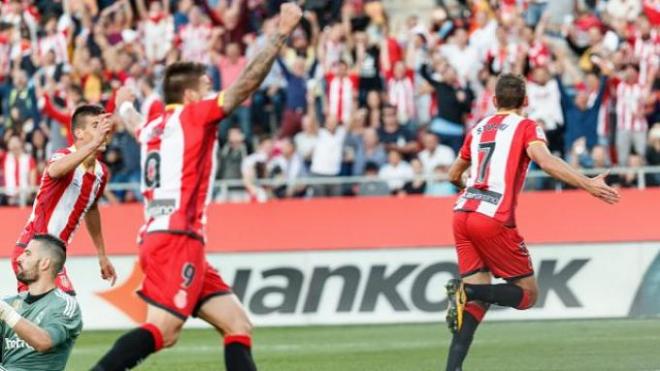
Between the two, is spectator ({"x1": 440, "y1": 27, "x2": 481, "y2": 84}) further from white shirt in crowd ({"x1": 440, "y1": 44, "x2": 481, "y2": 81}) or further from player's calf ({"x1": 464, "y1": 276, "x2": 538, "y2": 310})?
player's calf ({"x1": 464, "y1": 276, "x2": 538, "y2": 310})

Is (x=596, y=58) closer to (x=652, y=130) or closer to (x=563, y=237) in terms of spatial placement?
(x=652, y=130)

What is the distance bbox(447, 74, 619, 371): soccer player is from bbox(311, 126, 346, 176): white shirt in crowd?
928 centimetres

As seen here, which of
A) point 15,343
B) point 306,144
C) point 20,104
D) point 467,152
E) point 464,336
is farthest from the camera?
point 20,104

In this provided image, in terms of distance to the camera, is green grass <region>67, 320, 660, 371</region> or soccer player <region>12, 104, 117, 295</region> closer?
soccer player <region>12, 104, 117, 295</region>

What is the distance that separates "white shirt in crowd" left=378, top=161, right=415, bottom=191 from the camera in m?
19.9

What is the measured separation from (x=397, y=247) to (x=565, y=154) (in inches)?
148

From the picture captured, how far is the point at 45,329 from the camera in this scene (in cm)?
887

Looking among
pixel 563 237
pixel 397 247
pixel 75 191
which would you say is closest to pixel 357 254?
pixel 397 247

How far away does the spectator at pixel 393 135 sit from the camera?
69.0ft

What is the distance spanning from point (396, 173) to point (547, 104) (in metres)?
2.24

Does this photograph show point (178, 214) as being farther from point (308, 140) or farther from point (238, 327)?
point (308, 140)

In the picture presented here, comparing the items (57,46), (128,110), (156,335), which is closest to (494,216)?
(128,110)

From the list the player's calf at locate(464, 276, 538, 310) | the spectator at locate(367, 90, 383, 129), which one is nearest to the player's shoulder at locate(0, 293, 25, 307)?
the player's calf at locate(464, 276, 538, 310)

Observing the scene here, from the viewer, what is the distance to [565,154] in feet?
67.1
